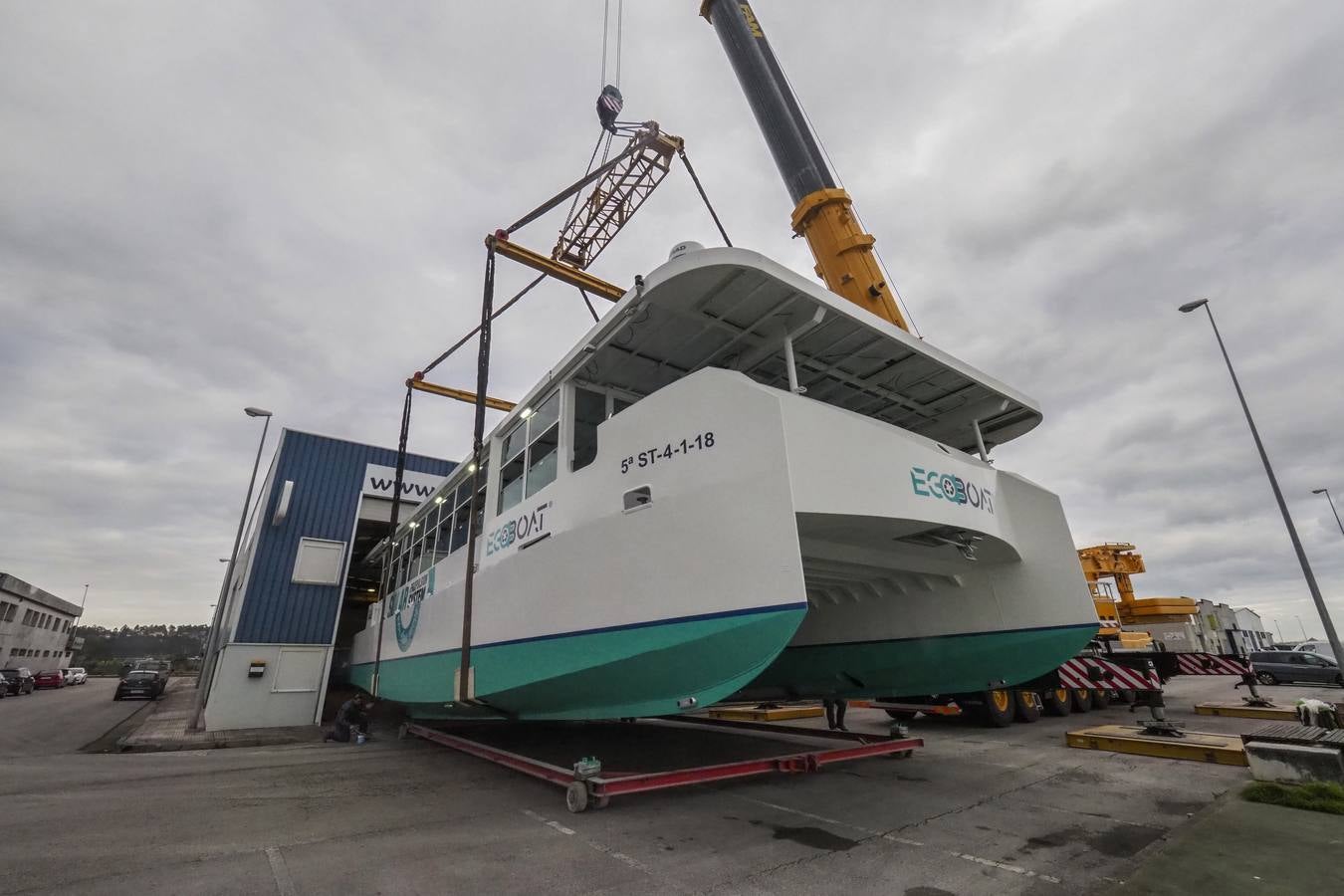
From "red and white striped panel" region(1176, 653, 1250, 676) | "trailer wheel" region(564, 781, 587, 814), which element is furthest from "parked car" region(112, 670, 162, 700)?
"red and white striped panel" region(1176, 653, 1250, 676)

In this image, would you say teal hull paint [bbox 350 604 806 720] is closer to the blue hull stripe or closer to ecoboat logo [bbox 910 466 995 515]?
the blue hull stripe

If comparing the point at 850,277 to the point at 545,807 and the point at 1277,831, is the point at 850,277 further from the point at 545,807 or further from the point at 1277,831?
the point at 545,807

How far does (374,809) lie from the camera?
541 centimetres

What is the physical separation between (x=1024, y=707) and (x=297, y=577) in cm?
1618

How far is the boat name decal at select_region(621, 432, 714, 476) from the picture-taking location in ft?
15.1

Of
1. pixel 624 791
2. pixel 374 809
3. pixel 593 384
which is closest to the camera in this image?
pixel 624 791

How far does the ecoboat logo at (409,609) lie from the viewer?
970 cm

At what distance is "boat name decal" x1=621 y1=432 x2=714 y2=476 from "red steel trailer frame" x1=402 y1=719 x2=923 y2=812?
8.82ft

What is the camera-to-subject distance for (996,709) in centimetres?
1005

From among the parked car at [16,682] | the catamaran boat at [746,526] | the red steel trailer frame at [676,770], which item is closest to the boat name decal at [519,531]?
the catamaran boat at [746,526]

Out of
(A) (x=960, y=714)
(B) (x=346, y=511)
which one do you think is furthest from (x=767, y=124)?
(B) (x=346, y=511)

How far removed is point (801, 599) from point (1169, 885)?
99.8 inches

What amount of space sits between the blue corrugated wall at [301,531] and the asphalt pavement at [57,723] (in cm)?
317

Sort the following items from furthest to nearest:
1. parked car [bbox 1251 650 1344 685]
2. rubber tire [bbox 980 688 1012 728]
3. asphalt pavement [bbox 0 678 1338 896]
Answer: parked car [bbox 1251 650 1344 685]
rubber tire [bbox 980 688 1012 728]
asphalt pavement [bbox 0 678 1338 896]
